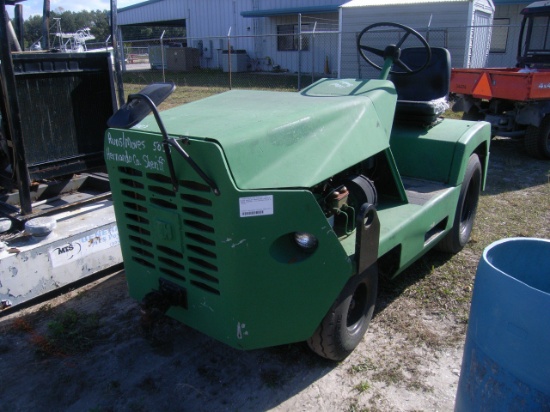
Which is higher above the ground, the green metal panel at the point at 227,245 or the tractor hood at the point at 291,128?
the tractor hood at the point at 291,128

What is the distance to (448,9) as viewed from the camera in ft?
45.1

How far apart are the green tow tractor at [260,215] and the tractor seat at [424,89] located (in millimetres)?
852

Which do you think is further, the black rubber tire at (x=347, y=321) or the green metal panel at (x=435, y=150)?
the green metal panel at (x=435, y=150)

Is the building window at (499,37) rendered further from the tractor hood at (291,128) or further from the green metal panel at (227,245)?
the green metal panel at (227,245)

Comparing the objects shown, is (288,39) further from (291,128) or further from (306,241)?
(306,241)

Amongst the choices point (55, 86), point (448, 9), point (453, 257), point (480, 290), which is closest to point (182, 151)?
point (480, 290)

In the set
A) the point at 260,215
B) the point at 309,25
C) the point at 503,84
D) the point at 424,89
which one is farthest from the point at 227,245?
the point at 309,25

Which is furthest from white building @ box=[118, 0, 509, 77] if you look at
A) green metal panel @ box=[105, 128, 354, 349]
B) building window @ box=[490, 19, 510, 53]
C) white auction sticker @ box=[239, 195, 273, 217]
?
white auction sticker @ box=[239, 195, 273, 217]

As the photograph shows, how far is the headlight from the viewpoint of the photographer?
233cm

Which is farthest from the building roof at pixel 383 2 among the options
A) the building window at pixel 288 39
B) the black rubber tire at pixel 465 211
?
the black rubber tire at pixel 465 211

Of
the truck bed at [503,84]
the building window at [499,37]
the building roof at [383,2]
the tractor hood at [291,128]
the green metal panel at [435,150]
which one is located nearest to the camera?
the tractor hood at [291,128]

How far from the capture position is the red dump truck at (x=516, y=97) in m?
7.20

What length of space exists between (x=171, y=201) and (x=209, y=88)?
572 inches

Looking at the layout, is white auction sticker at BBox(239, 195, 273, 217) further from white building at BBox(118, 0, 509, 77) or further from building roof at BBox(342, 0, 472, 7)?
building roof at BBox(342, 0, 472, 7)
